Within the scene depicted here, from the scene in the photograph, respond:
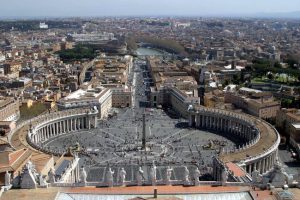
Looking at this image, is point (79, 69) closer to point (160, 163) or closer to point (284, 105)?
point (284, 105)

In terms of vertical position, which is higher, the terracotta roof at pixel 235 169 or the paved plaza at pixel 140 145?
the terracotta roof at pixel 235 169

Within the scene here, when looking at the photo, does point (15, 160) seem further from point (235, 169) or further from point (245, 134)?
point (245, 134)

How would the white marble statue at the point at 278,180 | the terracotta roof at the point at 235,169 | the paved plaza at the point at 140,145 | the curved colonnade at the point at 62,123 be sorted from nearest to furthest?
1. the white marble statue at the point at 278,180
2. the terracotta roof at the point at 235,169
3. the paved plaza at the point at 140,145
4. the curved colonnade at the point at 62,123

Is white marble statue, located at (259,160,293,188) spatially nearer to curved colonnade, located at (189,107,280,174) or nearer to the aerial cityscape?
the aerial cityscape

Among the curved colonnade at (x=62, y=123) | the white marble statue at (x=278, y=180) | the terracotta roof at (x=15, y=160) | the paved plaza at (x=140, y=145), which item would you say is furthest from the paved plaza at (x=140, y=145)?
the white marble statue at (x=278, y=180)

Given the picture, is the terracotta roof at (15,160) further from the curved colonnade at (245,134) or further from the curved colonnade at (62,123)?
the curved colonnade at (245,134)

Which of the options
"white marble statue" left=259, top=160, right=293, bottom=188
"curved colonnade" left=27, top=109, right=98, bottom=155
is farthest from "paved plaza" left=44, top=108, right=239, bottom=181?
"white marble statue" left=259, top=160, right=293, bottom=188

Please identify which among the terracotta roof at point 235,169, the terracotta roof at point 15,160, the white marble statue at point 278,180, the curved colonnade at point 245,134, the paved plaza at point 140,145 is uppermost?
the white marble statue at point 278,180
